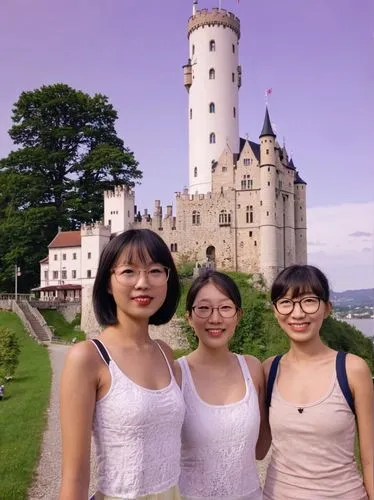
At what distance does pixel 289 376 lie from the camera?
4238 millimetres

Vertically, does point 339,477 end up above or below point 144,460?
below

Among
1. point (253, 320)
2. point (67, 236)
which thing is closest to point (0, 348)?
point (253, 320)

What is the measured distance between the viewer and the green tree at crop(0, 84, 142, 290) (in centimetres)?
4894

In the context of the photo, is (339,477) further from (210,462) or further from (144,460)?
(144,460)


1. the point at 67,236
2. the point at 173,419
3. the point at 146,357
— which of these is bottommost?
the point at 173,419

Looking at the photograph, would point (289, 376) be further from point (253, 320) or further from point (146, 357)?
point (253, 320)

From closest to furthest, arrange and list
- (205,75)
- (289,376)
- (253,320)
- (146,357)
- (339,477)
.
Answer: (146,357)
(339,477)
(289,376)
(253,320)
(205,75)

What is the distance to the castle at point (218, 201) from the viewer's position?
43.1 m

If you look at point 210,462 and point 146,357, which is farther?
point 210,462

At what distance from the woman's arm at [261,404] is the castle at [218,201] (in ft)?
120

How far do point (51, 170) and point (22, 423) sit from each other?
142 ft

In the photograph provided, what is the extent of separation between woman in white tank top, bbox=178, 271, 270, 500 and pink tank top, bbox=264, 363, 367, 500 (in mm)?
229

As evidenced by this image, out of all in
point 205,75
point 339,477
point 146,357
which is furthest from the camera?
point 205,75

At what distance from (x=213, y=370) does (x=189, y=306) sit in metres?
0.57
